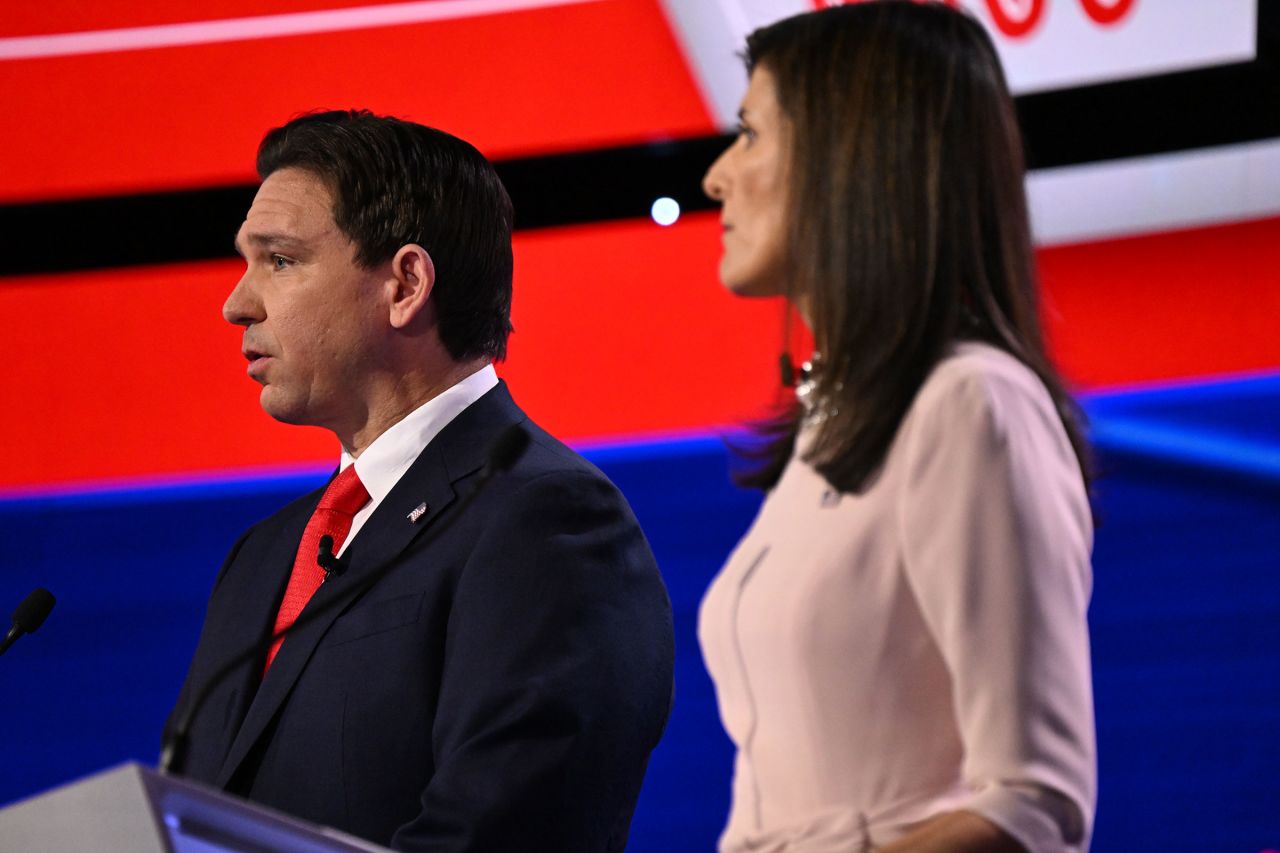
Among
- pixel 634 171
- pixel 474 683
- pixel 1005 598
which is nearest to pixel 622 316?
pixel 634 171

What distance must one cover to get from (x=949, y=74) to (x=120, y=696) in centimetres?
215

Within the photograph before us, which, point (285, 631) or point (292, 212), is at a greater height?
point (292, 212)

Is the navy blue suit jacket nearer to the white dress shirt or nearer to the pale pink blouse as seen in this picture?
the white dress shirt

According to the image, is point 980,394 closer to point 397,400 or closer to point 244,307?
point 397,400

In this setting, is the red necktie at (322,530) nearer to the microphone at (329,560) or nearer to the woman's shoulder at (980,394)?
the microphone at (329,560)

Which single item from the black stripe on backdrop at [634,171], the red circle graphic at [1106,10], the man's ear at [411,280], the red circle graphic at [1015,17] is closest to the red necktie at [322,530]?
the man's ear at [411,280]

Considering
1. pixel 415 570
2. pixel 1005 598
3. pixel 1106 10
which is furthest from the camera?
pixel 1106 10

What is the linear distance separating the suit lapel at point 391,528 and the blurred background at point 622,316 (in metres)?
0.76

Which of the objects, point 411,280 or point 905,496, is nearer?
point 905,496

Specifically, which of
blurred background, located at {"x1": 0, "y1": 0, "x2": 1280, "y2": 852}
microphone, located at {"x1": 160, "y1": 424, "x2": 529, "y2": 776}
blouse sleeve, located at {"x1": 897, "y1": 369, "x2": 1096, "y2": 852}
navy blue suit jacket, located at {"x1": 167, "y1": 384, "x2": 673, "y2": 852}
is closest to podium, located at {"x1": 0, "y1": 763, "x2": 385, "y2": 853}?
microphone, located at {"x1": 160, "y1": 424, "x2": 529, "y2": 776}

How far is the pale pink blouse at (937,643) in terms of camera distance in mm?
951

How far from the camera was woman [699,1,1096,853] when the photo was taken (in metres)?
0.96

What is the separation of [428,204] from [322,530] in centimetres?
43

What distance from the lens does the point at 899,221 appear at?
3.42ft
